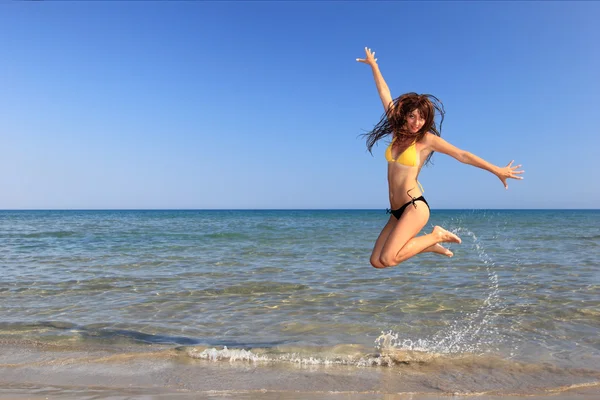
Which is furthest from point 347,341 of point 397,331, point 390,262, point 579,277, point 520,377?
→ point 579,277

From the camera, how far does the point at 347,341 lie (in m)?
6.16

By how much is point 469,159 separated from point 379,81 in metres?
1.55

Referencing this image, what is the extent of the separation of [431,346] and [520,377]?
4.06ft

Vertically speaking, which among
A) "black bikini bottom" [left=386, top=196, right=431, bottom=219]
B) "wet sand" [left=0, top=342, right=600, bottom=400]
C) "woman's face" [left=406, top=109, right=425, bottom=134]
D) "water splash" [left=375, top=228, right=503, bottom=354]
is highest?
"woman's face" [left=406, top=109, right=425, bottom=134]

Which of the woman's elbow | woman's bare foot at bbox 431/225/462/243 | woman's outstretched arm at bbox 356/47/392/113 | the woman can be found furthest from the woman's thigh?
woman's outstretched arm at bbox 356/47/392/113

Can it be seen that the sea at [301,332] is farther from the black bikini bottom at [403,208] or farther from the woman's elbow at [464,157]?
the woman's elbow at [464,157]

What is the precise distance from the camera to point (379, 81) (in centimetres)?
590

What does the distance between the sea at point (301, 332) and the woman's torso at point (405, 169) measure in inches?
62.2

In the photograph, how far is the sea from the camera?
4.68 m

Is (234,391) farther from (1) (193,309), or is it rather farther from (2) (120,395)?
(1) (193,309)

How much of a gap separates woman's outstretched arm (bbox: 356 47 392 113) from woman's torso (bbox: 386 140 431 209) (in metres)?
0.53

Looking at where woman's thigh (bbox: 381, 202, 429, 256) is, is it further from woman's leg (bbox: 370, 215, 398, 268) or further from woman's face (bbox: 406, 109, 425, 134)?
woman's face (bbox: 406, 109, 425, 134)

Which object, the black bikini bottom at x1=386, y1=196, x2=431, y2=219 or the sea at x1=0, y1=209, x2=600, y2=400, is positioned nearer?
the sea at x1=0, y1=209, x2=600, y2=400

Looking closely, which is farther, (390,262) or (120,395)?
(390,262)
